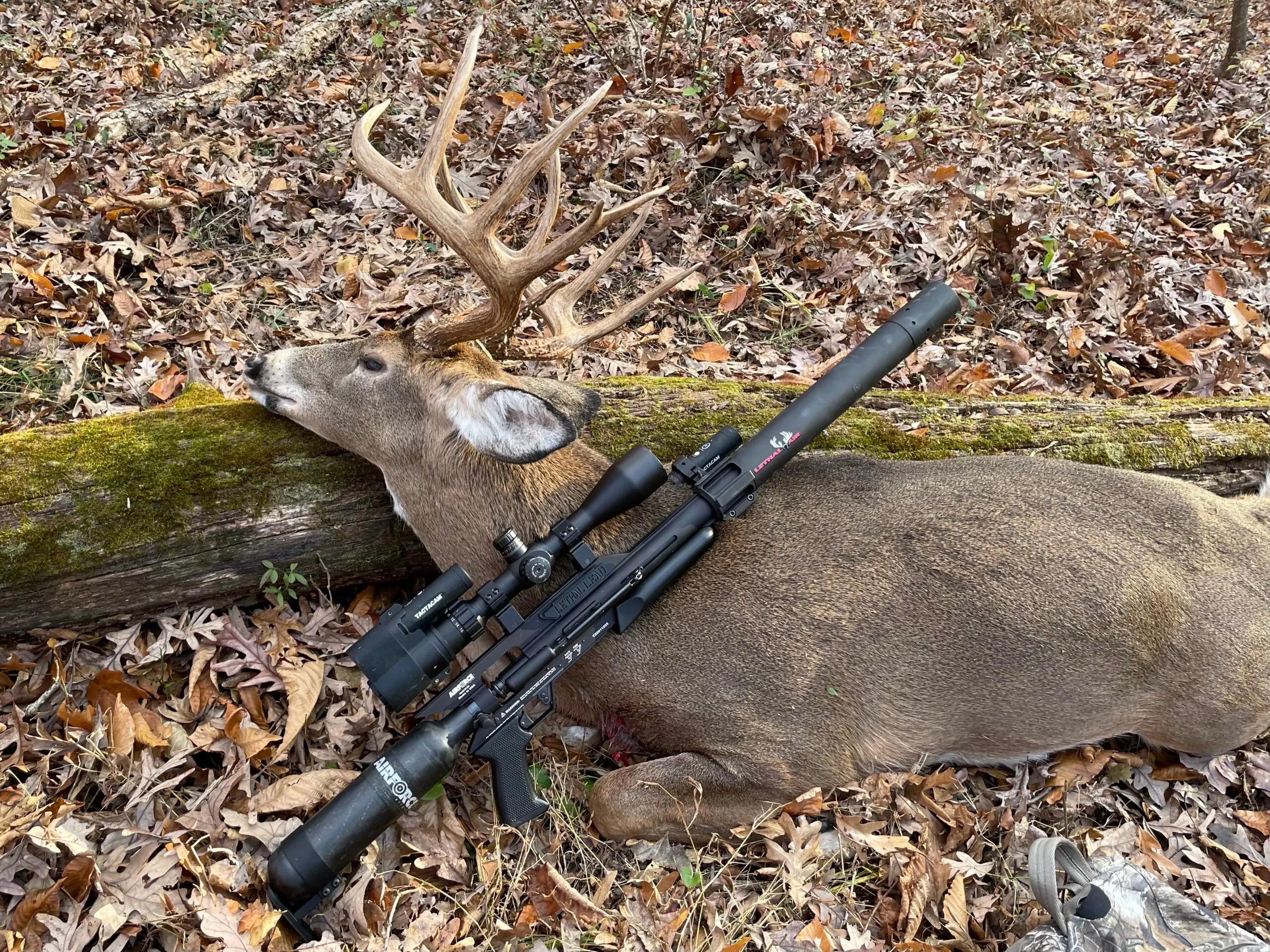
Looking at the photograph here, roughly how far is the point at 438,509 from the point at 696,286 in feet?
11.2

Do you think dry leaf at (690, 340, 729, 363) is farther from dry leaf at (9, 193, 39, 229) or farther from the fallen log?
dry leaf at (9, 193, 39, 229)

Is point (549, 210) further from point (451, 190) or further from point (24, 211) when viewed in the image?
point (24, 211)

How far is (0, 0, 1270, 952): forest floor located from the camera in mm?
3543

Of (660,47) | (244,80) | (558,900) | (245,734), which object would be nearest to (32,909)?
(245,734)

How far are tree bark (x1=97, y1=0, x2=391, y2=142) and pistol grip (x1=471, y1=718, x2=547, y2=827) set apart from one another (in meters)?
6.81

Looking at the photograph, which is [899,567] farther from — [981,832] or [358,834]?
[358,834]

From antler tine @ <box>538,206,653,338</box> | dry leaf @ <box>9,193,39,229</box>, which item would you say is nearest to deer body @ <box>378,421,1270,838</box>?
antler tine @ <box>538,206,653,338</box>

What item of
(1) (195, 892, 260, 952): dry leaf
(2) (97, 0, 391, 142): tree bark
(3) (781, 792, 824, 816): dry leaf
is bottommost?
(3) (781, 792, 824, 816): dry leaf

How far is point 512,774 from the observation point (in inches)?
138

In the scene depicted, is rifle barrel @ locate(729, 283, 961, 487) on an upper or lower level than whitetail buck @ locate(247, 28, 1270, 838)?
upper

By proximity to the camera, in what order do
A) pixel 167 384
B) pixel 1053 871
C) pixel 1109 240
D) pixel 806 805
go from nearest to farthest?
1. pixel 1053 871
2. pixel 806 805
3. pixel 167 384
4. pixel 1109 240

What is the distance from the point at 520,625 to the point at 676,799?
3.42 ft

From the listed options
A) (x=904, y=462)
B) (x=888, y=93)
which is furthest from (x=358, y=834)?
(x=888, y=93)

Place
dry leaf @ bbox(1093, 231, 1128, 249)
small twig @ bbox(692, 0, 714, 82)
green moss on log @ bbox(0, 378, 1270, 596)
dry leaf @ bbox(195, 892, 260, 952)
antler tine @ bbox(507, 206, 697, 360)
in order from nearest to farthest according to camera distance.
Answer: dry leaf @ bbox(195, 892, 260, 952)
green moss on log @ bbox(0, 378, 1270, 596)
antler tine @ bbox(507, 206, 697, 360)
dry leaf @ bbox(1093, 231, 1128, 249)
small twig @ bbox(692, 0, 714, 82)
